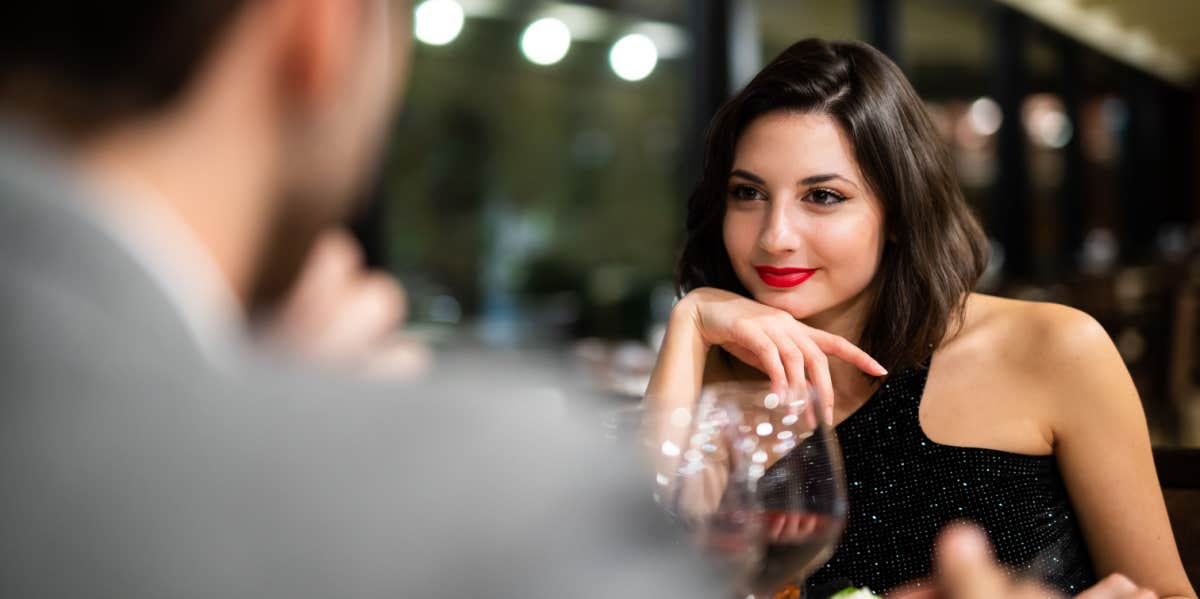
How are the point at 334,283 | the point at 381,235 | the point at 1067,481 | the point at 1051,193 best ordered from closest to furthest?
the point at 334,283, the point at 1067,481, the point at 381,235, the point at 1051,193

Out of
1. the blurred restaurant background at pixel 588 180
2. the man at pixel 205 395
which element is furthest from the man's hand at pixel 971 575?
the blurred restaurant background at pixel 588 180

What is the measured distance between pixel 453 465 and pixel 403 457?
2 centimetres

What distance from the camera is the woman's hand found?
56.0 inches

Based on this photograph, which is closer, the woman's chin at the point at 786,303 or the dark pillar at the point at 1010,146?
the woman's chin at the point at 786,303

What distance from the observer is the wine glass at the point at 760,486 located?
706 millimetres

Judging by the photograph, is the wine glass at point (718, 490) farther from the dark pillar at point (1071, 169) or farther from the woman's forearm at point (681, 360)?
the dark pillar at point (1071, 169)

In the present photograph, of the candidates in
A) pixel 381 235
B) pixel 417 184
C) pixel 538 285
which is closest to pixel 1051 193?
pixel 538 285

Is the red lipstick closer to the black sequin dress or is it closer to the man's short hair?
the black sequin dress

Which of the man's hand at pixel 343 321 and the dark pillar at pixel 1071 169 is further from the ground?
the dark pillar at pixel 1071 169

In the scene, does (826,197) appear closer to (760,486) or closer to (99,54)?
(760,486)

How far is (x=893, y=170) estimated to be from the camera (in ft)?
5.05

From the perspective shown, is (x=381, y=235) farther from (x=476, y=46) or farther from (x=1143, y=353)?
(x=1143, y=353)

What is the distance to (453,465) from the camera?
1.21 feet

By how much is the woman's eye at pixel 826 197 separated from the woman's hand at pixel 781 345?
0.57 ft
